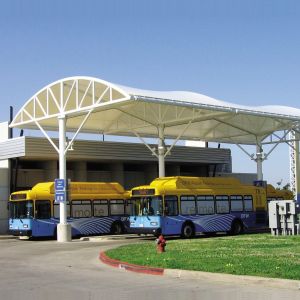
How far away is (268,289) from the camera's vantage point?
11758mm

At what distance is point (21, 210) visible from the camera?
3300 centimetres

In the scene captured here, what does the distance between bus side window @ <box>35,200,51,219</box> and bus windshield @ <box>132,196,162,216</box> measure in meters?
5.28

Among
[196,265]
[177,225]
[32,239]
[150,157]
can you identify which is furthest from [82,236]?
[196,265]

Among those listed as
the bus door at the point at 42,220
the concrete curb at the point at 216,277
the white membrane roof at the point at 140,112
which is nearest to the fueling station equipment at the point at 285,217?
the white membrane roof at the point at 140,112

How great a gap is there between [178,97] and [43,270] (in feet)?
55.5

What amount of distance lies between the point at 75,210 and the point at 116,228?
3.04 m

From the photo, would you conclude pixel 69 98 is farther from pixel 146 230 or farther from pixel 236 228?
pixel 236 228

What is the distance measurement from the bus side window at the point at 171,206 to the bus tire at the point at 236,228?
4230 mm

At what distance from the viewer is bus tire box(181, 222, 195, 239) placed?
3046cm

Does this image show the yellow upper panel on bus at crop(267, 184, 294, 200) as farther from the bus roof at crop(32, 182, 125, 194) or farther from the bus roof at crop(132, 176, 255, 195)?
the bus roof at crop(32, 182, 125, 194)

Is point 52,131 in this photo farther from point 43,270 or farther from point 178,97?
→ point 43,270

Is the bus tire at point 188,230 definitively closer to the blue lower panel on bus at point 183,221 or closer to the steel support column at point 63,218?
the blue lower panel on bus at point 183,221

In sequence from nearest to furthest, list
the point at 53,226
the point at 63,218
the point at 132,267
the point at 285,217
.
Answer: the point at 132,267, the point at 285,217, the point at 63,218, the point at 53,226

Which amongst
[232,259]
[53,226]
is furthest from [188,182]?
[232,259]
